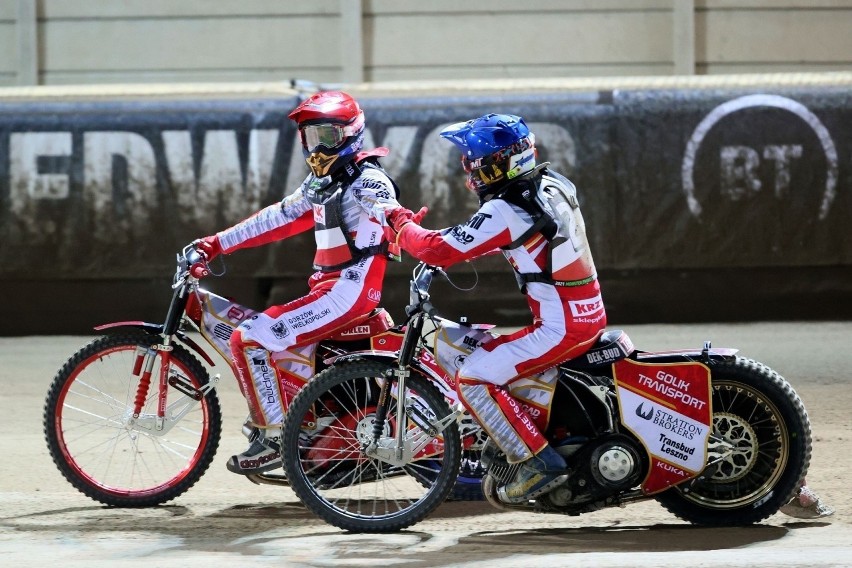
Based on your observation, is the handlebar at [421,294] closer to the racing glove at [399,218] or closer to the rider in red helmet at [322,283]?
the racing glove at [399,218]

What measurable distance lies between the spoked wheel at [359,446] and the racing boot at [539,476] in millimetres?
287

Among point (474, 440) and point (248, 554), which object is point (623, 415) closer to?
→ point (474, 440)

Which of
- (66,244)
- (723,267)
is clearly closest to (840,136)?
(723,267)

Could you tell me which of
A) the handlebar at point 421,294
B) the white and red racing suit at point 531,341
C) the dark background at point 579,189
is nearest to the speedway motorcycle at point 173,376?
the handlebar at point 421,294

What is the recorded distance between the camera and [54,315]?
12195mm

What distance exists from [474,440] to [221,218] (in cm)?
637

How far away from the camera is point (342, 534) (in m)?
5.86

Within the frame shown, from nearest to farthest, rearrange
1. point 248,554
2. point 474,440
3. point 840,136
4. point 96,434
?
point 248,554 < point 474,440 < point 96,434 < point 840,136

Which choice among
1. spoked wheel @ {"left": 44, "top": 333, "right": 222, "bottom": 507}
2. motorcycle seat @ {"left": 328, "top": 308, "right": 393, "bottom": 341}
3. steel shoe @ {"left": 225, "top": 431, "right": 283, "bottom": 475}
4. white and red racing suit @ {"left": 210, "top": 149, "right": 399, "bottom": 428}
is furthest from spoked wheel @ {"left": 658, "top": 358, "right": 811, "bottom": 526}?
spoked wheel @ {"left": 44, "top": 333, "right": 222, "bottom": 507}

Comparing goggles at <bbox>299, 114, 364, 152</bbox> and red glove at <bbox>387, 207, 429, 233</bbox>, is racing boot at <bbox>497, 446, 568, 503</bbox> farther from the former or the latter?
goggles at <bbox>299, 114, 364, 152</bbox>

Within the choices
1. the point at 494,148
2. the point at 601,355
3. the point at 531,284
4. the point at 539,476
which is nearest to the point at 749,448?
the point at 601,355

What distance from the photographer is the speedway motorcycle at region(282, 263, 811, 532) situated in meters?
5.66

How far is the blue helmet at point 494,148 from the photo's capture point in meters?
5.54

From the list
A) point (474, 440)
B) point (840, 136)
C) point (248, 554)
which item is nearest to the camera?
point (248, 554)
